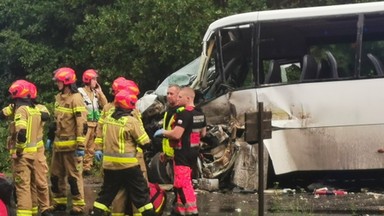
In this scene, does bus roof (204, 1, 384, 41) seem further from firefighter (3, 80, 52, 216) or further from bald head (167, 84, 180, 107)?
firefighter (3, 80, 52, 216)

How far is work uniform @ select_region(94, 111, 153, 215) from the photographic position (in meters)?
8.91

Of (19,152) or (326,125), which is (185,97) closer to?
(19,152)

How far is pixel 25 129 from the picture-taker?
949 centimetres

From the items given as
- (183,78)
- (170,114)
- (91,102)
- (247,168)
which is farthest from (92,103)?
(170,114)

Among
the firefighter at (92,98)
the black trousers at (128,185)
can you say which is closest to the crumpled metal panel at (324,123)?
the firefighter at (92,98)

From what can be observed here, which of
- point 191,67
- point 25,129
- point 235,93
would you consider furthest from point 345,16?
point 25,129

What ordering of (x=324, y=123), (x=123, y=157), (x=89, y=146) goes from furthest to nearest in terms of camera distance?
(x=89, y=146) < (x=324, y=123) < (x=123, y=157)

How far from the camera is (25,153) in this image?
9.72 meters

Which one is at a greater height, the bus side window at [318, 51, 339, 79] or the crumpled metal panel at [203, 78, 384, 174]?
the bus side window at [318, 51, 339, 79]

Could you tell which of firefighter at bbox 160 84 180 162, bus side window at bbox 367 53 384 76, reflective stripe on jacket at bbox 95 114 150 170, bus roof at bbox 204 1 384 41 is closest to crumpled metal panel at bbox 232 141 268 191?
bus roof at bbox 204 1 384 41

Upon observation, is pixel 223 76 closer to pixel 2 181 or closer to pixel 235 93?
pixel 235 93

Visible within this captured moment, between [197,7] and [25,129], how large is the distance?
9.50m

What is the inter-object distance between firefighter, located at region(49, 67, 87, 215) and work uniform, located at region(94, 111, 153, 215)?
1338mm

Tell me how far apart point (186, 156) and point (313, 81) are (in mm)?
3354
